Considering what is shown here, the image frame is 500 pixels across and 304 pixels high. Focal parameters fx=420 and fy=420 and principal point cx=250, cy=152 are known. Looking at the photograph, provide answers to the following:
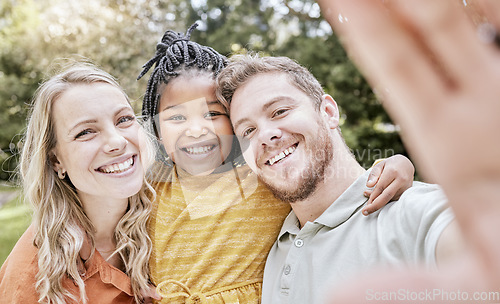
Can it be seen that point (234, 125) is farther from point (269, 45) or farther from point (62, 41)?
point (62, 41)

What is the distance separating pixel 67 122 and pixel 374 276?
6.44ft

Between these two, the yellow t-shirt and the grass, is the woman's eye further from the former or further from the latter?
the grass

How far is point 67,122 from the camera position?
2.04 meters

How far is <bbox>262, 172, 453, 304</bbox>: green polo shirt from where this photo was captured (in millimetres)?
1308

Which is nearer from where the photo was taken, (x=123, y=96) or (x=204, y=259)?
(x=204, y=259)

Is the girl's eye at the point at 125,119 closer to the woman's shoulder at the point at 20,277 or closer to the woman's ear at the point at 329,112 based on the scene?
the woman's shoulder at the point at 20,277

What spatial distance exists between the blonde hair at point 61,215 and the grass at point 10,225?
3.80 m

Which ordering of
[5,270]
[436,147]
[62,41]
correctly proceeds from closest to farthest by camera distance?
1. [436,147]
2. [5,270]
3. [62,41]

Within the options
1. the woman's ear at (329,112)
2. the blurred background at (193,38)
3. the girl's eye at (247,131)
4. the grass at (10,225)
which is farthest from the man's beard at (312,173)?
the grass at (10,225)

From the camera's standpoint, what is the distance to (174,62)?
2.23 meters

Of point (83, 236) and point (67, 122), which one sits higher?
point (67, 122)

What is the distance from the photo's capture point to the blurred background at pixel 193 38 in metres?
6.61

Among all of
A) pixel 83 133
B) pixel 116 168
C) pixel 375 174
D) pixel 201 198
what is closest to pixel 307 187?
pixel 375 174

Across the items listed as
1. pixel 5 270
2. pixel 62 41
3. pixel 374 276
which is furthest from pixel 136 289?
pixel 62 41
